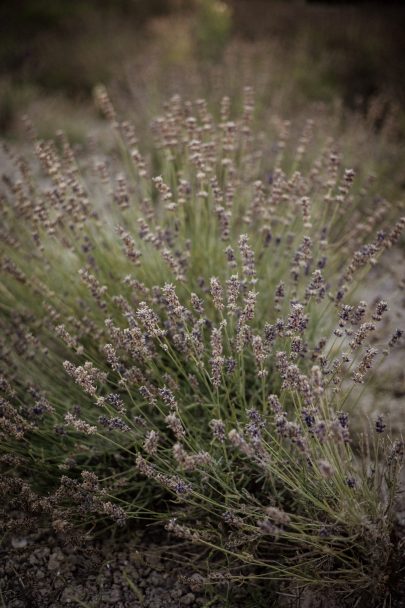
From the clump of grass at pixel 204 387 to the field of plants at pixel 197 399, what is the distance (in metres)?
0.01

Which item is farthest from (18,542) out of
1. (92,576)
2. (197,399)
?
(197,399)

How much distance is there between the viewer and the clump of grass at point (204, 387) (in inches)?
56.2

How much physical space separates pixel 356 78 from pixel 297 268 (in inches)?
215

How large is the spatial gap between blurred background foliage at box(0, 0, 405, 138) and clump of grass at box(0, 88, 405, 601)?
336 centimetres

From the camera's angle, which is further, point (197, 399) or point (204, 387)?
point (204, 387)

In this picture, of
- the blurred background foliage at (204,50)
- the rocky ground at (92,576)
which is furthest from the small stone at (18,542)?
the blurred background foliage at (204,50)

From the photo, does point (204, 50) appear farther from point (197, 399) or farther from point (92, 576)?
point (92, 576)

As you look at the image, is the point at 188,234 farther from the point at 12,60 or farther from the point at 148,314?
the point at 12,60

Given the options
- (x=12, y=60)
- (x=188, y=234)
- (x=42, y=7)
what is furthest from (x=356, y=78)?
(x=42, y=7)

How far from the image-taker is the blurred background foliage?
601cm

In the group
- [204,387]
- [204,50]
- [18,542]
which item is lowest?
[18,542]

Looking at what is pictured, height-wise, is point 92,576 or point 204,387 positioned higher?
point 204,387

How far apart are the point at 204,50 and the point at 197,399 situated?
20.7ft

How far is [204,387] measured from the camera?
2.04 metres
